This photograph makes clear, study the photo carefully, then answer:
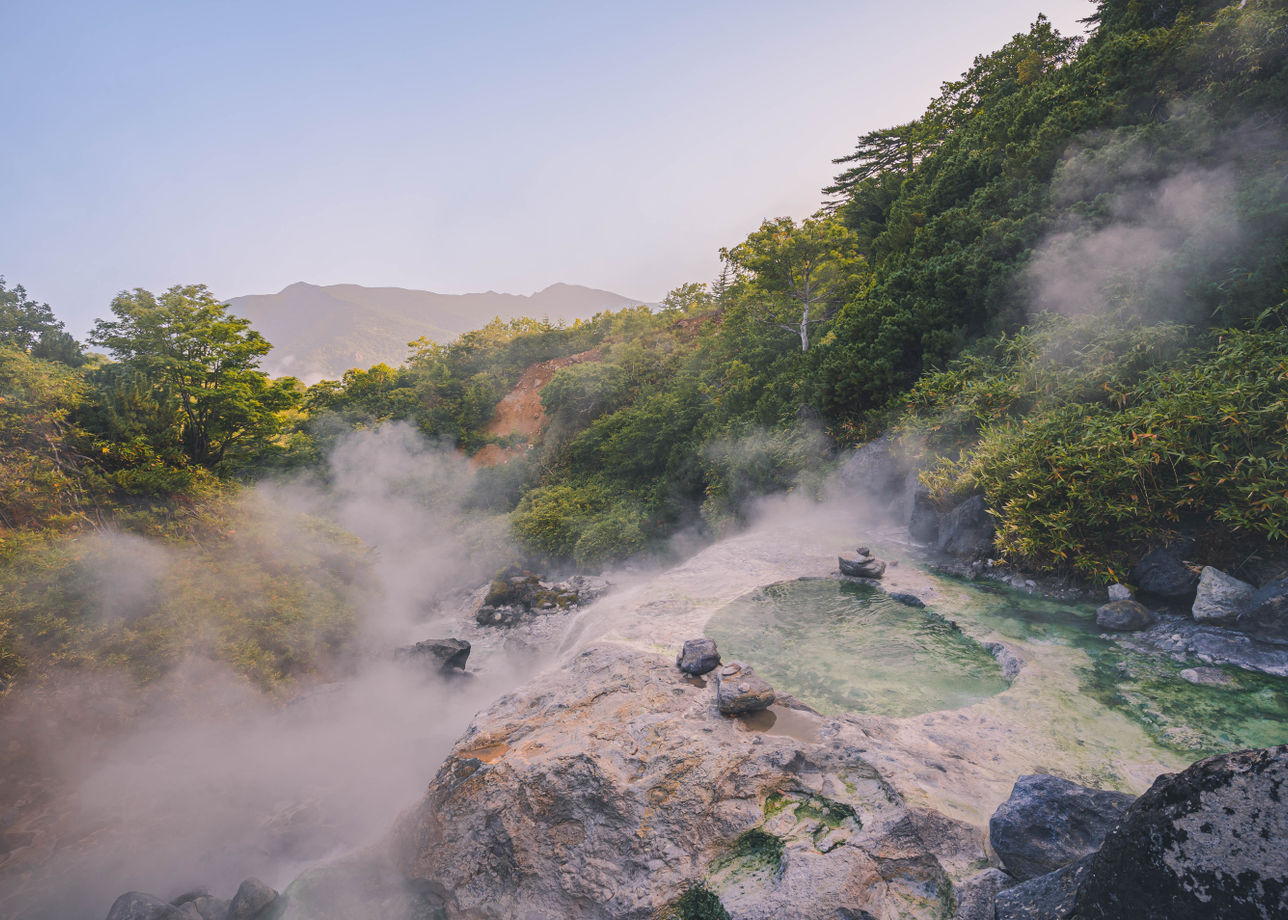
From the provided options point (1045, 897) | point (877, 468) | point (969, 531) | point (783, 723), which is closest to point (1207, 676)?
point (969, 531)

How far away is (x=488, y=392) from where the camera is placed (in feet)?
91.8

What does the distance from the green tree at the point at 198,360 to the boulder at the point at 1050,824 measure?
15879 mm

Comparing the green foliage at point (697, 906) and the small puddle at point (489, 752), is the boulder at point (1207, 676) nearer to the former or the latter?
the green foliage at point (697, 906)

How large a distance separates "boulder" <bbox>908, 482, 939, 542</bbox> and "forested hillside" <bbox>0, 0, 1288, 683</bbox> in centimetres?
36

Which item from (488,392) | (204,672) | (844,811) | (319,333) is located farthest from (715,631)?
(319,333)

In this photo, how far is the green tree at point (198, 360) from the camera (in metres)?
12.4

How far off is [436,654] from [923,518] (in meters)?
10.0

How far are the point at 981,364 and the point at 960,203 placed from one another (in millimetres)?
7020

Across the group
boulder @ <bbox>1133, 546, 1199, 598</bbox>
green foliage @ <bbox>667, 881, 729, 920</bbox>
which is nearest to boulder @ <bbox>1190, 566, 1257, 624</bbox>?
boulder @ <bbox>1133, 546, 1199, 598</bbox>

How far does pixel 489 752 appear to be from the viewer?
16.2ft

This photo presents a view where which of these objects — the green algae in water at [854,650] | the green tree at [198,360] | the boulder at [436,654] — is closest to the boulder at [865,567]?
the green algae in water at [854,650]

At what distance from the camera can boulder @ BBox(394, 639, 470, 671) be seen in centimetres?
977

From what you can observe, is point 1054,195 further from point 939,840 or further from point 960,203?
point 939,840

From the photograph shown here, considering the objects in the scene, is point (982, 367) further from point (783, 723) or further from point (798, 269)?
point (783, 723)
